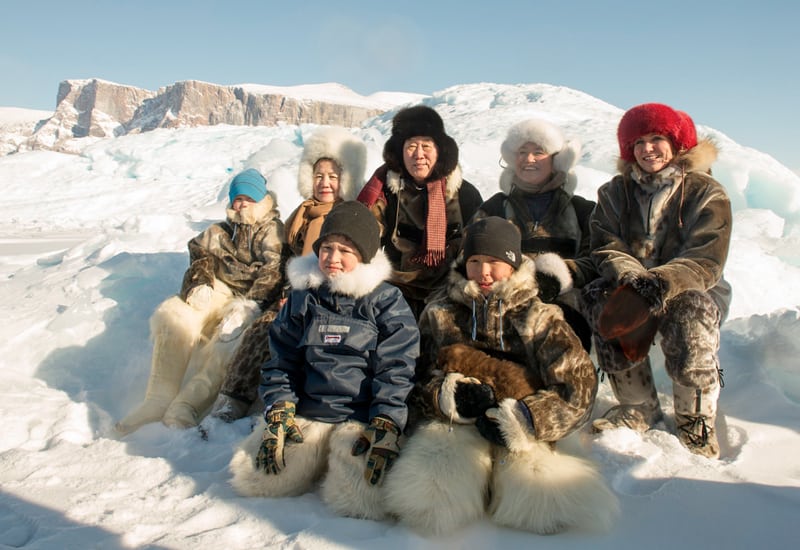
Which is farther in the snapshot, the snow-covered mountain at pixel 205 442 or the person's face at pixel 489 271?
the person's face at pixel 489 271

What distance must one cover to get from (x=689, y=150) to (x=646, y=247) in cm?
46

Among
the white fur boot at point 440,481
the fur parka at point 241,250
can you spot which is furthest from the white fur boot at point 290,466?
the fur parka at point 241,250

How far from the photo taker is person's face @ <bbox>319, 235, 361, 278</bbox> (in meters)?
2.09

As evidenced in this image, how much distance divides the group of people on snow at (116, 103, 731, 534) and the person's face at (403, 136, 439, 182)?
0.01 m

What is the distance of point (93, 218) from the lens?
1402 centimetres

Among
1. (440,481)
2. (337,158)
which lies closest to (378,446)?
(440,481)

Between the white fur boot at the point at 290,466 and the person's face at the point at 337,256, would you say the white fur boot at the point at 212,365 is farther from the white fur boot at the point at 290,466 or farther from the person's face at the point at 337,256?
the person's face at the point at 337,256

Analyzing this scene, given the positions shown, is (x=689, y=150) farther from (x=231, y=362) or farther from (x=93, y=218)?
(x=93, y=218)

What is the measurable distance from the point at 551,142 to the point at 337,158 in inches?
49.6

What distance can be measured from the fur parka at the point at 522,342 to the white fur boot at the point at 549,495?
10 centimetres

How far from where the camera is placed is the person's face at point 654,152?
7.96ft

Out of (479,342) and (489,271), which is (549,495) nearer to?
(479,342)

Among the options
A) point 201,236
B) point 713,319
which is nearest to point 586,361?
point 713,319

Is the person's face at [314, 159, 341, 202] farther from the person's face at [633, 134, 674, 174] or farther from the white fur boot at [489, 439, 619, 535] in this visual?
the white fur boot at [489, 439, 619, 535]
